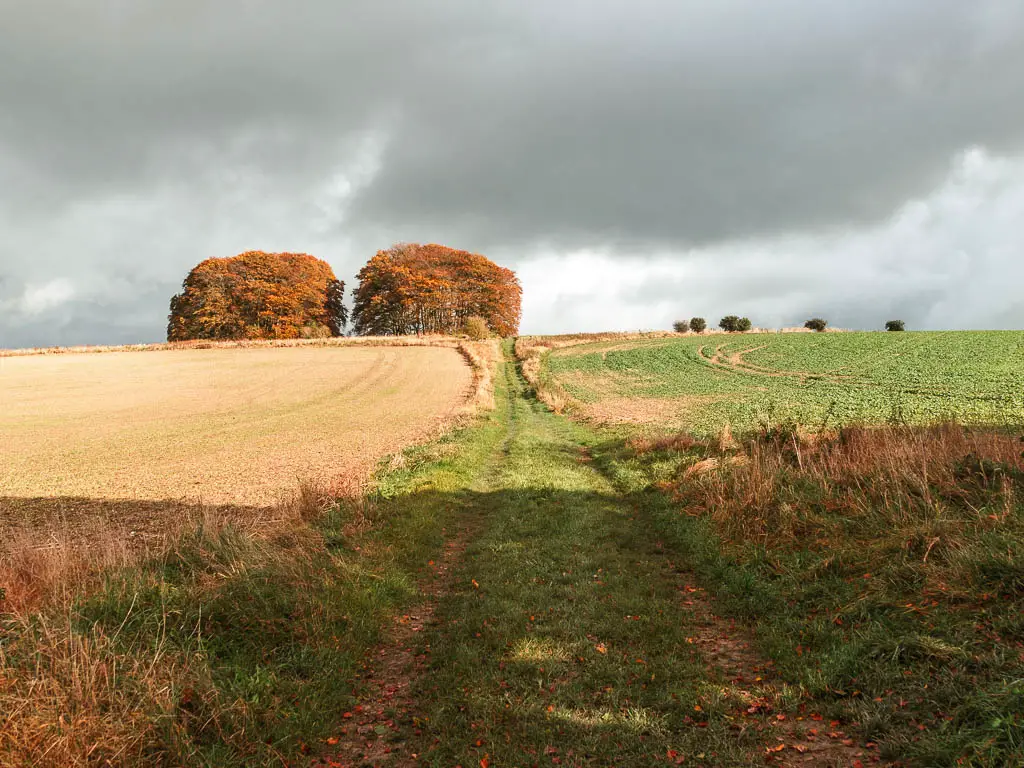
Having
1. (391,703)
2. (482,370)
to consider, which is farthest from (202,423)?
(391,703)

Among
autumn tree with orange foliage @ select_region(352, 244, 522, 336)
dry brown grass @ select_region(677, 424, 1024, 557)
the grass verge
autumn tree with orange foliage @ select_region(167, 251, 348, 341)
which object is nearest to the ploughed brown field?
dry brown grass @ select_region(677, 424, 1024, 557)

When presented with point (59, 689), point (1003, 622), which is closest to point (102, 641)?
point (59, 689)

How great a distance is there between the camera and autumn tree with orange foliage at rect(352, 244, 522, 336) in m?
77.0

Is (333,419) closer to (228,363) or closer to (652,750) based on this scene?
(652,750)

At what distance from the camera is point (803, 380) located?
3328cm

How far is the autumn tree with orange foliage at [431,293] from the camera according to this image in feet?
253

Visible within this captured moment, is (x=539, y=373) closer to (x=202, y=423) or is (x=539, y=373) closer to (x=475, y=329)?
(x=475, y=329)

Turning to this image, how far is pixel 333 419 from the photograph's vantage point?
24.7m

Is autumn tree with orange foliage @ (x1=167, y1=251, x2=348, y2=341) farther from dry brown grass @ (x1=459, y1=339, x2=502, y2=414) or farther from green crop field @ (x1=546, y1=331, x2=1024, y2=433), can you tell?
green crop field @ (x1=546, y1=331, x2=1024, y2=433)

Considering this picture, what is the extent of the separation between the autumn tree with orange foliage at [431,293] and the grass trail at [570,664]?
68364 millimetres

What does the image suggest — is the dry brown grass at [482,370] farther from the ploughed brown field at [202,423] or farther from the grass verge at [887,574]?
the grass verge at [887,574]

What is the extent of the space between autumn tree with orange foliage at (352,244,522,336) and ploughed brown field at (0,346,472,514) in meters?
29.9

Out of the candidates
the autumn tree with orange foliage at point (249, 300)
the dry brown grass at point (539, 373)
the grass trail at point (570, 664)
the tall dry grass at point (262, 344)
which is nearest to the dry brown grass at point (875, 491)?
the grass trail at point (570, 664)

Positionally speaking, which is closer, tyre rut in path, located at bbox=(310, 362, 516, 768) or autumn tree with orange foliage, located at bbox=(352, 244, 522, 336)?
tyre rut in path, located at bbox=(310, 362, 516, 768)
